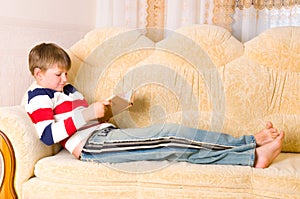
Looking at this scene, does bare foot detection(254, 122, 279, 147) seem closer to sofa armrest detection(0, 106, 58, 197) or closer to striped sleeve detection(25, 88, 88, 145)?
striped sleeve detection(25, 88, 88, 145)

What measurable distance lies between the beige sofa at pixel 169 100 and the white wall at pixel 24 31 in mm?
294

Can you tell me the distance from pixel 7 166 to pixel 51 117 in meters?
0.27

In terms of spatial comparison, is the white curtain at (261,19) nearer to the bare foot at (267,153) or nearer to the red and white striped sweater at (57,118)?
the bare foot at (267,153)

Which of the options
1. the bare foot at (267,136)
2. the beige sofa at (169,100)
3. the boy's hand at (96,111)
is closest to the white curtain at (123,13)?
the beige sofa at (169,100)

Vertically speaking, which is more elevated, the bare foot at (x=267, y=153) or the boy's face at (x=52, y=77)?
the boy's face at (x=52, y=77)

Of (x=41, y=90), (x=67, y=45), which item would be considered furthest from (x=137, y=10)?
(x=41, y=90)

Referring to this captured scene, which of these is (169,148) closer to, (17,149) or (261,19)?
(17,149)

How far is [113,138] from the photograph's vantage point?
175 centimetres

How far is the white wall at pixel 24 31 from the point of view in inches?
86.0

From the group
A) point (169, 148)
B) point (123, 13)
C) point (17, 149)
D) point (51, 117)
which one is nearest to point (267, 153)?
point (169, 148)

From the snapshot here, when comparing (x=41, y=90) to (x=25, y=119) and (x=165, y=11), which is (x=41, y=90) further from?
(x=165, y=11)

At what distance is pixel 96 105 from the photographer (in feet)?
5.74

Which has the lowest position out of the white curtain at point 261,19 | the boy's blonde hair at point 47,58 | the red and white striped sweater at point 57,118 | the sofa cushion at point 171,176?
the sofa cushion at point 171,176

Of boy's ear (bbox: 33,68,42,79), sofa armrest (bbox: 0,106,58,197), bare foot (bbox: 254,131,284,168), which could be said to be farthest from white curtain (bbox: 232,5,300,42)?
sofa armrest (bbox: 0,106,58,197)
